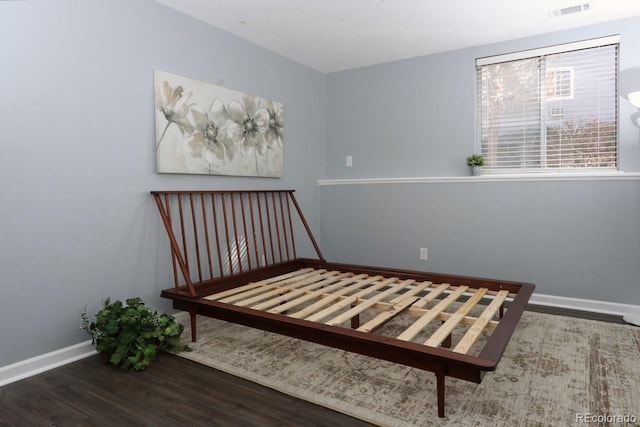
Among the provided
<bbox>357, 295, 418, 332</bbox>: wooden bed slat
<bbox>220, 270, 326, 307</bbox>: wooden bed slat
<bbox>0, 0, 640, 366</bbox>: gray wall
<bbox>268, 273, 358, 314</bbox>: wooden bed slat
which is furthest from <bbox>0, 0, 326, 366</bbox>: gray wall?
<bbox>357, 295, 418, 332</bbox>: wooden bed slat

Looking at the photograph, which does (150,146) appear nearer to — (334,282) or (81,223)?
(81,223)

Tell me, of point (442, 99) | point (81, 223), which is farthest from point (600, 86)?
point (81, 223)

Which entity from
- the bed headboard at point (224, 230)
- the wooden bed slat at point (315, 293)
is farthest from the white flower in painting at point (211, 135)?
the wooden bed slat at point (315, 293)

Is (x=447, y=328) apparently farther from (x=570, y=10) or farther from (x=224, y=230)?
(x=570, y=10)

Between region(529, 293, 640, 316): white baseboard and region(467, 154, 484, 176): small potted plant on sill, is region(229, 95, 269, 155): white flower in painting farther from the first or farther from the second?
region(529, 293, 640, 316): white baseboard

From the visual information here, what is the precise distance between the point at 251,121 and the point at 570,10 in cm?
246

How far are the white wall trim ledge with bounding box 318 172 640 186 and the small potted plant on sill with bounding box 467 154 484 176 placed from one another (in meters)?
0.06

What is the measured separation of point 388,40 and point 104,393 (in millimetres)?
3152

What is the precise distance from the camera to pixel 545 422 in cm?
157

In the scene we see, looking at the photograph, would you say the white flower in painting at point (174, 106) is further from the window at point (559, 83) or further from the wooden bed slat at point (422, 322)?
the window at point (559, 83)

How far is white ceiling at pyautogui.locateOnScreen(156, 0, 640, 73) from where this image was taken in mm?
2738

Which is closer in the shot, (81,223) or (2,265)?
Answer: (2,265)

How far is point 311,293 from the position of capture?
8.43 feet

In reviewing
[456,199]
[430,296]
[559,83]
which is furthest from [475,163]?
[430,296]
